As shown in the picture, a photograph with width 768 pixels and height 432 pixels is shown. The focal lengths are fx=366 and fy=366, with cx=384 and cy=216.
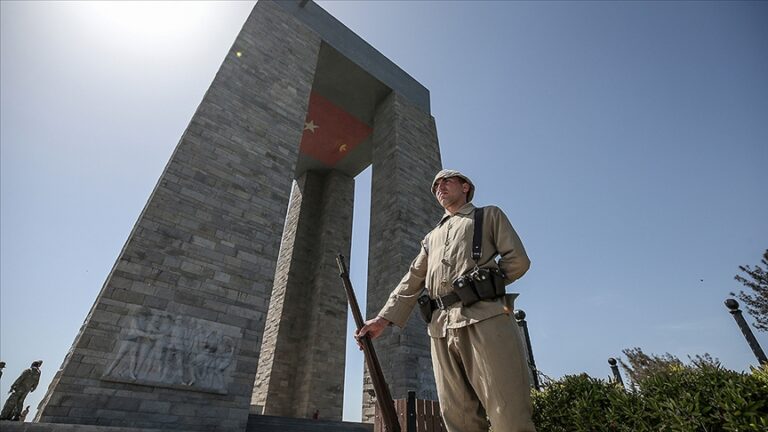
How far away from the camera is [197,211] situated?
670 cm

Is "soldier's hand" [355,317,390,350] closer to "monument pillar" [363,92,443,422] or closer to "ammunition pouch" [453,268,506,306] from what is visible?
"ammunition pouch" [453,268,506,306]

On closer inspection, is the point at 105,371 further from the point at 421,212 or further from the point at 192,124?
the point at 421,212

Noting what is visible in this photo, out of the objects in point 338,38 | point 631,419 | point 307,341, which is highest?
point 338,38

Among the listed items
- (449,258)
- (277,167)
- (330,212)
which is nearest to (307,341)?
(330,212)

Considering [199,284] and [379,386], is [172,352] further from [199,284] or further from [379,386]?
[379,386]

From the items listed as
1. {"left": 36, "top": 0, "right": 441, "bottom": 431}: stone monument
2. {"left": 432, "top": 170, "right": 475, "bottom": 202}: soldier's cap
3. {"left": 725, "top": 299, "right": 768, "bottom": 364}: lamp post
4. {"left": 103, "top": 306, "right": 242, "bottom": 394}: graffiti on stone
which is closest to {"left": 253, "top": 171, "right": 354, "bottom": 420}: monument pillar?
{"left": 36, "top": 0, "right": 441, "bottom": 431}: stone monument

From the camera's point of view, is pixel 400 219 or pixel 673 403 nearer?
pixel 673 403

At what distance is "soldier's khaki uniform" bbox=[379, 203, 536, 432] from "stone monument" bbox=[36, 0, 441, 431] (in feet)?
15.2

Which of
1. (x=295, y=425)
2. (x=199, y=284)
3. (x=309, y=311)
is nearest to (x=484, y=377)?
(x=199, y=284)

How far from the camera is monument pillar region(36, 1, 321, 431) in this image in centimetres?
495

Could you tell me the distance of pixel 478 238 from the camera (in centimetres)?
216

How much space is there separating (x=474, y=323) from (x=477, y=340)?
0.09m

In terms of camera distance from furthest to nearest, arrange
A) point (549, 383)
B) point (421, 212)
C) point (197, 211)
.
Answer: point (421, 212) < point (197, 211) < point (549, 383)

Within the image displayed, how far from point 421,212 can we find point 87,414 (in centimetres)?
849
